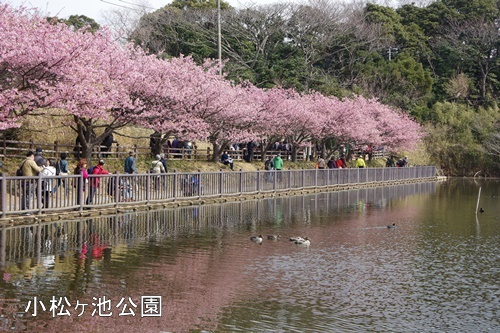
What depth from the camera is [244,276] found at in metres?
13.6

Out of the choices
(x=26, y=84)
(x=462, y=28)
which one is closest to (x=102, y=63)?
(x=26, y=84)

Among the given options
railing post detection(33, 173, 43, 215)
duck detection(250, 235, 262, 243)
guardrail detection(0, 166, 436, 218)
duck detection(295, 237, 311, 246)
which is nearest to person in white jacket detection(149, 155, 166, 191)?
guardrail detection(0, 166, 436, 218)

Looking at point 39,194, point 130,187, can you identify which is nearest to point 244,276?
point 39,194

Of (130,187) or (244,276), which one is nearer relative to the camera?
(244,276)

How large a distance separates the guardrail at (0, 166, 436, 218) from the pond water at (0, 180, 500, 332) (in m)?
1.18

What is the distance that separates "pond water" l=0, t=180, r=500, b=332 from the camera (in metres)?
10.2

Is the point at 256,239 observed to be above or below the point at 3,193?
below

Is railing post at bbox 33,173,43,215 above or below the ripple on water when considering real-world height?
above

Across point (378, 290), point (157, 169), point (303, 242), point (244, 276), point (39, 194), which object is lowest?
point (378, 290)

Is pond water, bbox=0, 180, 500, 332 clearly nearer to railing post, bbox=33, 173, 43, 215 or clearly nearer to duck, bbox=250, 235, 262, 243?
duck, bbox=250, 235, 262, 243

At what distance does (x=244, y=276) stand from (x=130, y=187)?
1328 cm

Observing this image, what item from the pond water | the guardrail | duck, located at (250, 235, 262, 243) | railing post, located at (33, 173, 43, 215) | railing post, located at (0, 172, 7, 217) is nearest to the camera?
the pond water

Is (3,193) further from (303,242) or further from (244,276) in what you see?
(244,276)

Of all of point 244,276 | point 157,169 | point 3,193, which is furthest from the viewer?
point 157,169
